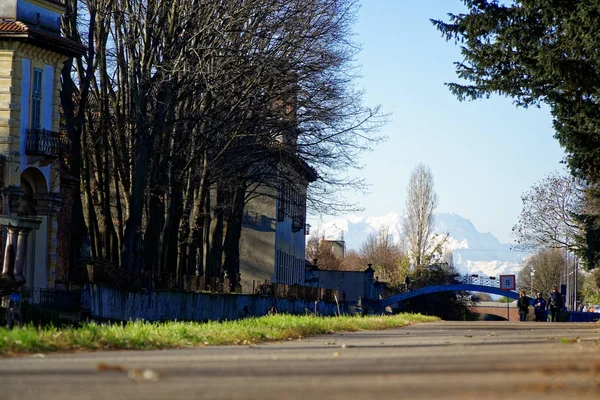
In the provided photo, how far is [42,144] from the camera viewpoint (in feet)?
118

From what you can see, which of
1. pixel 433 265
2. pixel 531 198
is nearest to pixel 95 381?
pixel 531 198

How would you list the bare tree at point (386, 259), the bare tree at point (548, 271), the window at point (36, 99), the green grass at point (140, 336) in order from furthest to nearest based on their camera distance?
the bare tree at point (548, 271), the bare tree at point (386, 259), the window at point (36, 99), the green grass at point (140, 336)

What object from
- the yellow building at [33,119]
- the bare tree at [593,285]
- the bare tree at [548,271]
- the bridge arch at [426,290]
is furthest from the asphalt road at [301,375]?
the bare tree at [548,271]

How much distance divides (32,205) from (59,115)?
3484mm

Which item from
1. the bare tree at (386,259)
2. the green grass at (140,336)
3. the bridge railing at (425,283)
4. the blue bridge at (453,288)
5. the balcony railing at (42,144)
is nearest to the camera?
the green grass at (140,336)

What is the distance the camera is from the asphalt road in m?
7.21

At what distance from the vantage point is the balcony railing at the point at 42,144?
3569 centimetres

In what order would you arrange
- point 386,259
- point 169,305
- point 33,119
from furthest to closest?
1. point 386,259
2. point 33,119
3. point 169,305

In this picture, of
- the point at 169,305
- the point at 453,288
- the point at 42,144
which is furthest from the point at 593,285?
the point at 42,144

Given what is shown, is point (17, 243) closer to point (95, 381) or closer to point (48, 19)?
point (48, 19)

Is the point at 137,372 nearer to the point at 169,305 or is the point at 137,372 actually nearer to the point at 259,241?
the point at 169,305

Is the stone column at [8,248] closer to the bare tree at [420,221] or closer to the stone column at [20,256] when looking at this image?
the stone column at [20,256]

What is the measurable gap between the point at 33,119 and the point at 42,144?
3.42 feet

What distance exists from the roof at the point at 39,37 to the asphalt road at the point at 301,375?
24.8 metres
